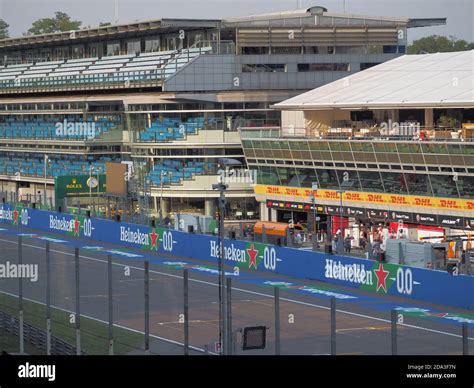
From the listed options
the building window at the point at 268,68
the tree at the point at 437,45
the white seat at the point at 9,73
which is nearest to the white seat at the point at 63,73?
the white seat at the point at 9,73

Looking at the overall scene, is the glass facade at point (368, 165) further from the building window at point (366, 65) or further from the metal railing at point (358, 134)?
the building window at point (366, 65)

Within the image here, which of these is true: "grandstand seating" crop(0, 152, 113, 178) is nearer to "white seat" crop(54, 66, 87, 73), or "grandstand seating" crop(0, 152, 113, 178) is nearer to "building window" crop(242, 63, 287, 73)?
"white seat" crop(54, 66, 87, 73)

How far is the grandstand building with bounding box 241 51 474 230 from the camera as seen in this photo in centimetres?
3469

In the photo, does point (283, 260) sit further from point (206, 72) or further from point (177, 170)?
point (206, 72)

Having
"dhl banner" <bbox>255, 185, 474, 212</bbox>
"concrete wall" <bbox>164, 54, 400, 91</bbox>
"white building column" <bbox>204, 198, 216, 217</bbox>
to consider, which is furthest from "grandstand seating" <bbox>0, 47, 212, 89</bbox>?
"dhl banner" <bbox>255, 185, 474, 212</bbox>

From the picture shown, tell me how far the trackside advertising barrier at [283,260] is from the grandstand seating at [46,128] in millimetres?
8873

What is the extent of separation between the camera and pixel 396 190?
121ft

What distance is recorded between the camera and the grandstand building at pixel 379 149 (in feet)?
114

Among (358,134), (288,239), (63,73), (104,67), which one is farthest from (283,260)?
(63,73)

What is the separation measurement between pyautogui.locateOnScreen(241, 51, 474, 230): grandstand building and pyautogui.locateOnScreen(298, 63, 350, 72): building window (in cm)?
415

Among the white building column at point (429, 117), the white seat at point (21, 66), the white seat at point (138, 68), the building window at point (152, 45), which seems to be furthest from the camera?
the white seat at point (21, 66)

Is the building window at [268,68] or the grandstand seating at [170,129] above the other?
the building window at [268,68]

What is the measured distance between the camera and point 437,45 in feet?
191

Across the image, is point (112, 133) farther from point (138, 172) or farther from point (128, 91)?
point (138, 172)
